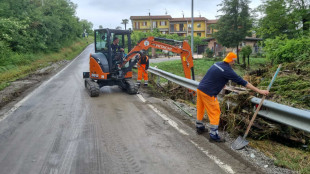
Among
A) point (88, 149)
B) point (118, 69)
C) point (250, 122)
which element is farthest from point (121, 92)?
point (250, 122)

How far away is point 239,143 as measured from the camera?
468 cm

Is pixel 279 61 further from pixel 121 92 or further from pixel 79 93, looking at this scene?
pixel 79 93

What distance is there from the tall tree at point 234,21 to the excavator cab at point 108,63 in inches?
977

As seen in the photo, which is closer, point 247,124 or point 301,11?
point 247,124

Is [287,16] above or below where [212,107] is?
above

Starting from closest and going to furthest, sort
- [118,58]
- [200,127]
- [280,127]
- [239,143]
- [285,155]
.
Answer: [285,155], [239,143], [280,127], [200,127], [118,58]

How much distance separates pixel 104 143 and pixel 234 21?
31.0 m

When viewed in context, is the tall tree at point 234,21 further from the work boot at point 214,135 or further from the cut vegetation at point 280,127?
the work boot at point 214,135

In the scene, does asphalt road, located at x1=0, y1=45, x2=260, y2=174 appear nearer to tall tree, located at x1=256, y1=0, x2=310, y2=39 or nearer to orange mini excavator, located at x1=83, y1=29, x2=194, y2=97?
orange mini excavator, located at x1=83, y1=29, x2=194, y2=97

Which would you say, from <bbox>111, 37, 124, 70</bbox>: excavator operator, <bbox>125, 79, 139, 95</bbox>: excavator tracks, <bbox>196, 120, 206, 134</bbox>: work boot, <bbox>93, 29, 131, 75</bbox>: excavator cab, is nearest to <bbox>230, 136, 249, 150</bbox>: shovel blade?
<bbox>196, 120, 206, 134</bbox>: work boot

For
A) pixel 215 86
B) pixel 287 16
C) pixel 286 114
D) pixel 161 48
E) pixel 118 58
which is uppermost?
pixel 287 16

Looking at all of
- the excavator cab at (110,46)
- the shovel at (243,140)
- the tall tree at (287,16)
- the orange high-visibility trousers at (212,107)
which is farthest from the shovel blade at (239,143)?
the tall tree at (287,16)

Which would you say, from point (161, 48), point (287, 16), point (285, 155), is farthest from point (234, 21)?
point (285, 155)

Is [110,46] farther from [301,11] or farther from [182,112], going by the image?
[301,11]
